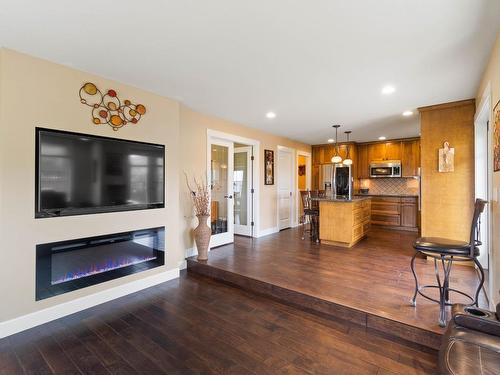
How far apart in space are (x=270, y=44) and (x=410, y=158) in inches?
236

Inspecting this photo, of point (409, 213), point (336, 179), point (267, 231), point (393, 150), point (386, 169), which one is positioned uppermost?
point (393, 150)

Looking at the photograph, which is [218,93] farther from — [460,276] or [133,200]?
[460,276]

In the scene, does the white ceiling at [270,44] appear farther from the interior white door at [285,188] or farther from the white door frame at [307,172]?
the white door frame at [307,172]

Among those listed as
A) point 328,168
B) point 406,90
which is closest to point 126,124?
point 406,90

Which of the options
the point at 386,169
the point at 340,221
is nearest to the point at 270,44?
the point at 340,221

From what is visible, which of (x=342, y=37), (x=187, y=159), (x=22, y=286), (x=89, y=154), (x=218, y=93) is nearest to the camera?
(x=342, y=37)

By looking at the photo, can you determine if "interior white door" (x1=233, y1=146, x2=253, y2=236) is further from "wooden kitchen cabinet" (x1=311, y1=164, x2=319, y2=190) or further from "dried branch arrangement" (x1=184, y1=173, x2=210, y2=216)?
"wooden kitchen cabinet" (x1=311, y1=164, x2=319, y2=190)

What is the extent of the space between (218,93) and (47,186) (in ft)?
7.31

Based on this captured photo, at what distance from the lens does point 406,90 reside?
10.8 feet

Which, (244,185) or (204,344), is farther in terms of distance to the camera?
(244,185)

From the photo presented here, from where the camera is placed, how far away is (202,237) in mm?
3910

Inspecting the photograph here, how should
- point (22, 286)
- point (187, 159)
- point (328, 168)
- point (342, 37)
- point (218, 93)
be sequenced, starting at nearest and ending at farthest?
1. point (342, 37)
2. point (22, 286)
3. point (218, 93)
4. point (187, 159)
5. point (328, 168)

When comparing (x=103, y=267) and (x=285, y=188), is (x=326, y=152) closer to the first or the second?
(x=285, y=188)

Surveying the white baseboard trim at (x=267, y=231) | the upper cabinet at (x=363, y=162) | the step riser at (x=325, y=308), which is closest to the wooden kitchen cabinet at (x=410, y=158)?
the upper cabinet at (x=363, y=162)
